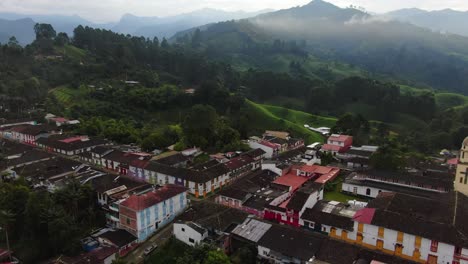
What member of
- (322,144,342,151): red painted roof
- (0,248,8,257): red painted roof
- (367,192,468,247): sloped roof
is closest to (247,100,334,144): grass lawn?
(322,144,342,151): red painted roof

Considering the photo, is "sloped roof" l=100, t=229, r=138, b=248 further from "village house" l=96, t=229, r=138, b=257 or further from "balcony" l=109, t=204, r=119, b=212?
"balcony" l=109, t=204, r=119, b=212

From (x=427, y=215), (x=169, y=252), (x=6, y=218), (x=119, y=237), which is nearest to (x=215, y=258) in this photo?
(x=169, y=252)

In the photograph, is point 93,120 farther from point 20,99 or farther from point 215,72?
point 215,72

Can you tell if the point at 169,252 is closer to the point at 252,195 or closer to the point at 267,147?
the point at 252,195

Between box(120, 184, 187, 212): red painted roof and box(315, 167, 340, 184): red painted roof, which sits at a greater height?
box(120, 184, 187, 212): red painted roof

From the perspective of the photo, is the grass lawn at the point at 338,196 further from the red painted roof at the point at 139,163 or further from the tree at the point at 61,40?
the tree at the point at 61,40

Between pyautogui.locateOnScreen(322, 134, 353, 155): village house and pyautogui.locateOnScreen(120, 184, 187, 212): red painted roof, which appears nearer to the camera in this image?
pyautogui.locateOnScreen(120, 184, 187, 212): red painted roof

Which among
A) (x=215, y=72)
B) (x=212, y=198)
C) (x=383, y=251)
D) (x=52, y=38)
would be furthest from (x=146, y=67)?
(x=383, y=251)
